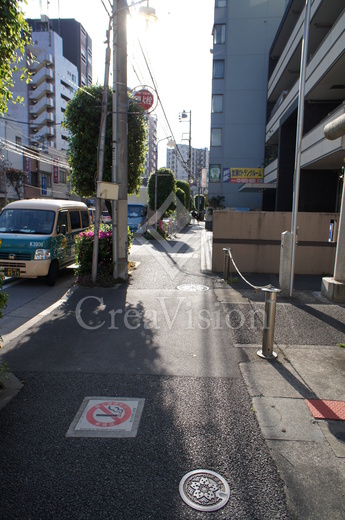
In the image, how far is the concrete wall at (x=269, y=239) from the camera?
10602mm

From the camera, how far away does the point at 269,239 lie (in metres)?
10.9

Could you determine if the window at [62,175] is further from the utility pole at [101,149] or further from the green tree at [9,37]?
the green tree at [9,37]

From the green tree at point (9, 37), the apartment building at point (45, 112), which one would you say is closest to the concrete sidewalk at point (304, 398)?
the green tree at point (9, 37)

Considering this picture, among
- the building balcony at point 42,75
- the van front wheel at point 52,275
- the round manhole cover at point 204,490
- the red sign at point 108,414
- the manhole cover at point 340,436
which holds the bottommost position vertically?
the red sign at point 108,414

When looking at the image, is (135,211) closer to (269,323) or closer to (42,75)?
(269,323)

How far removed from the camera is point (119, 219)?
32.1 feet

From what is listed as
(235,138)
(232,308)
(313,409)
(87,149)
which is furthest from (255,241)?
(235,138)

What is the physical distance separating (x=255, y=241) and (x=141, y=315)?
516cm

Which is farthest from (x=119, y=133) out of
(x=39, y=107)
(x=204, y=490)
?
(x=39, y=107)

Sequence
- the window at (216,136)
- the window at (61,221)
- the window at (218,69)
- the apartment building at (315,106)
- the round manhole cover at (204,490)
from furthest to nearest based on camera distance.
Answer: the window at (216,136) < the window at (218,69) < the apartment building at (315,106) < the window at (61,221) < the round manhole cover at (204,490)

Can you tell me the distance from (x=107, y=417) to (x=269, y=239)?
8.33m

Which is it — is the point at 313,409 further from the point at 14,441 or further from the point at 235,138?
the point at 235,138

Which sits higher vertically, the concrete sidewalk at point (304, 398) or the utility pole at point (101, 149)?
the utility pole at point (101, 149)

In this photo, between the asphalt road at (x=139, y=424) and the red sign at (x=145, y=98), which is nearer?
the asphalt road at (x=139, y=424)
